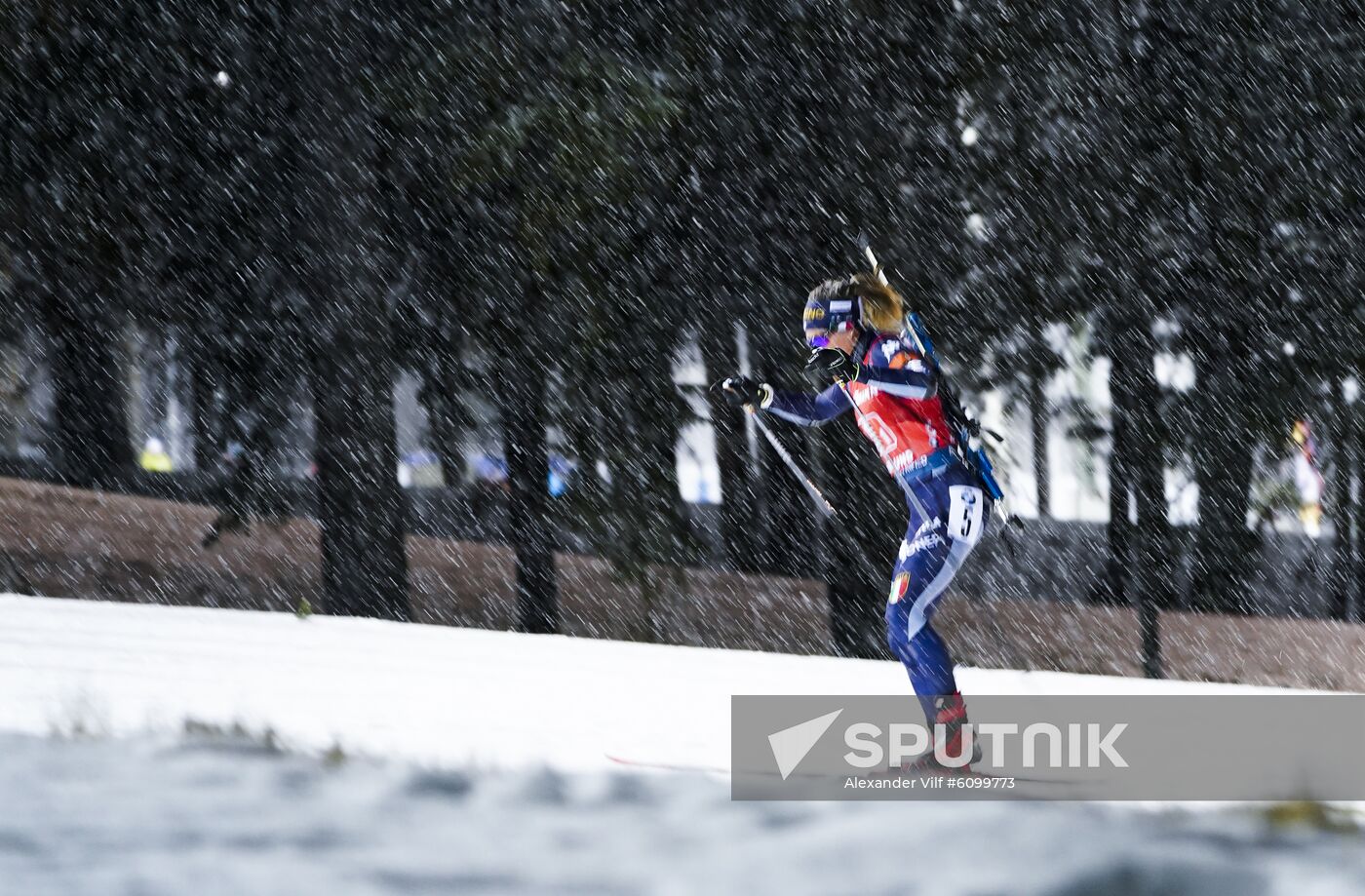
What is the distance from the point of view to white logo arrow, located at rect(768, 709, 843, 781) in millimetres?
5682

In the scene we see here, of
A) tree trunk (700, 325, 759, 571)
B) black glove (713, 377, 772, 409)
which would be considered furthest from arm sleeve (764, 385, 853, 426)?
tree trunk (700, 325, 759, 571)

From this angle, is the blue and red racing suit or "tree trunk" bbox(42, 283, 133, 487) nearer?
the blue and red racing suit

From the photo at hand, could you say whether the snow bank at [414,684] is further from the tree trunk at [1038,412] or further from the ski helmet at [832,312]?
the tree trunk at [1038,412]

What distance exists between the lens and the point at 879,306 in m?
5.84

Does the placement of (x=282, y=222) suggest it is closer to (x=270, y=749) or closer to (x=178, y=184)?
(x=178, y=184)

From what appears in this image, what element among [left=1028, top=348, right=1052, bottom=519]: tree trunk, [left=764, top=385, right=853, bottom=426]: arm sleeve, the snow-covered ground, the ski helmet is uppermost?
[left=1028, top=348, right=1052, bottom=519]: tree trunk

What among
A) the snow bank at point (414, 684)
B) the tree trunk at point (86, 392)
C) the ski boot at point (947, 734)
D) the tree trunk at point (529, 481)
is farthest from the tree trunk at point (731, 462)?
the ski boot at point (947, 734)

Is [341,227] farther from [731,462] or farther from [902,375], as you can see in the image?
[902,375]

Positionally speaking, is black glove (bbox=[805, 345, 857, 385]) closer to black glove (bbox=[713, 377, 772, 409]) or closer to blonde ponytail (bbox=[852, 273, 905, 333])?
blonde ponytail (bbox=[852, 273, 905, 333])

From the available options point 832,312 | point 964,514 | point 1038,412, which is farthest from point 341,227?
point 964,514

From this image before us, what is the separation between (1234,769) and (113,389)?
16.1 meters

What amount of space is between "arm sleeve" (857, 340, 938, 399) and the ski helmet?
20 cm

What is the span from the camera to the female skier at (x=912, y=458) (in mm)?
5613

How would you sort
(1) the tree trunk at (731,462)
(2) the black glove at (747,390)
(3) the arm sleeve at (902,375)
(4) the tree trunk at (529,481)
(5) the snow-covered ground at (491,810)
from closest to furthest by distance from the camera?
1. (5) the snow-covered ground at (491,810)
2. (3) the arm sleeve at (902,375)
3. (2) the black glove at (747,390)
4. (4) the tree trunk at (529,481)
5. (1) the tree trunk at (731,462)
